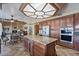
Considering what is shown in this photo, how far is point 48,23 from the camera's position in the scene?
2.00 meters

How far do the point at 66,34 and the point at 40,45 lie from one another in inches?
20.4

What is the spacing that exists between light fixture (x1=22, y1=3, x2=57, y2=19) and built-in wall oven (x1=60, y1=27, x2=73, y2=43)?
0.37 metres

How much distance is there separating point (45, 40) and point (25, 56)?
49 cm

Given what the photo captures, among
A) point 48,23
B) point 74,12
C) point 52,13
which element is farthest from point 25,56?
point 74,12

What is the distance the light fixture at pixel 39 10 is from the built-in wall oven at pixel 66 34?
0.37 metres

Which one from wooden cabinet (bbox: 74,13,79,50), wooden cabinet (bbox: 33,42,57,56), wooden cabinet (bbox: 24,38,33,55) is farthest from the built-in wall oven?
wooden cabinet (bbox: 24,38,33,55)

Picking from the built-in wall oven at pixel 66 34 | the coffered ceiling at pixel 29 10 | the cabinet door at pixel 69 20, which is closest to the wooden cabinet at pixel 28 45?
the coffered ceiling at pixel 29 10

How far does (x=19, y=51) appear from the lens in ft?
6.55

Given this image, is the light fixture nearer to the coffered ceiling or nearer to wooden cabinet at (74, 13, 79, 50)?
the coffered ceiling

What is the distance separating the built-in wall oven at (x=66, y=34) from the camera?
1907 mm

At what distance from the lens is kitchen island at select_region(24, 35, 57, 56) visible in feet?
6.19

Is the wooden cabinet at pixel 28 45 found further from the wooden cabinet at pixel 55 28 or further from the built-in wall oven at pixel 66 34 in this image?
the built-in wall oven at pixel 66 34

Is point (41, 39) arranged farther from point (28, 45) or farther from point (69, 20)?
point (69, 20)

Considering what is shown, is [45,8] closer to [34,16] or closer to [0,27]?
[34,16]
